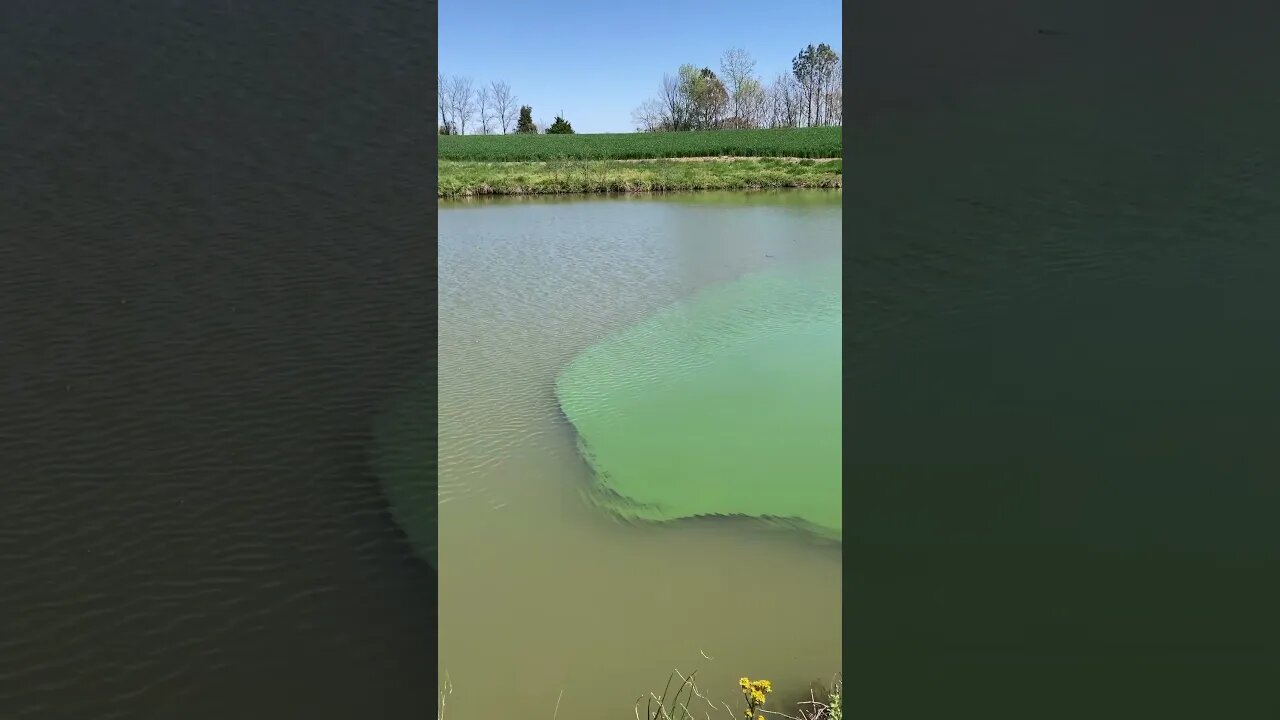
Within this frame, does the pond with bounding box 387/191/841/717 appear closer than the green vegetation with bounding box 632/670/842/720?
No

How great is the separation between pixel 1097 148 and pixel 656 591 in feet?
6.44

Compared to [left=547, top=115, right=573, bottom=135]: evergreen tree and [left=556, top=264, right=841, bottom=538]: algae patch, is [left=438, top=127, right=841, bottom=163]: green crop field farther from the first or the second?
[left=556, top=264, right=841, bottom=538]: algae patch

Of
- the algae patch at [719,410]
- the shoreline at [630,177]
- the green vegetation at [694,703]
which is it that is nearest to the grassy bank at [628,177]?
the shoreline at [630,177]

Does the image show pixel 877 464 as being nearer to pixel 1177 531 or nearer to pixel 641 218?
pixel 1177 531

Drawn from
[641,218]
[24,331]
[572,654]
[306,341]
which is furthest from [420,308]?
[641,218]

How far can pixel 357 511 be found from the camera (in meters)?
0.52

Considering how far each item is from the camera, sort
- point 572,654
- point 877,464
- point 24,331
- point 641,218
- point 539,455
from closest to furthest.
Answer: point 24,331
point 877,464
point 572,654
point 539,455
point 641,218

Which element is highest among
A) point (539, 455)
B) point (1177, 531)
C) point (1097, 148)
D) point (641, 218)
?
point (641, 218)

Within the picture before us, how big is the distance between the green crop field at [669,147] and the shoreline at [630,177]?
1.61 metres

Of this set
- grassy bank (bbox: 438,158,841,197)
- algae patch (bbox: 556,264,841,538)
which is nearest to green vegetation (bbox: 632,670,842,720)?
algae patch (bbox: 556,264,841,538)

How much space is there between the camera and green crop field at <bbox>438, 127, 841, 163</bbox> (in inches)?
662

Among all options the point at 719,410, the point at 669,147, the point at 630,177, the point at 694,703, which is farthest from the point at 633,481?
the point at 669,147

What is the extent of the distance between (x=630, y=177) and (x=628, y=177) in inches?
1.5

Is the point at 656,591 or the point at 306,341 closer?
the point at 306,341
